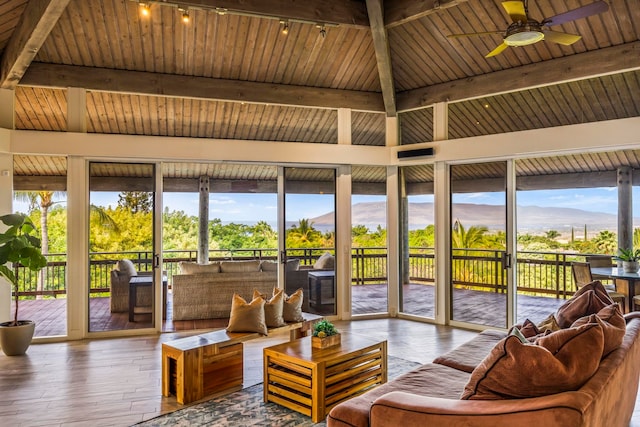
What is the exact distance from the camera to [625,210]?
26.4 feet

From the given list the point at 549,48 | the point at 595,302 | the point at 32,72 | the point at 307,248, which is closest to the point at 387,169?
the point at 307,248

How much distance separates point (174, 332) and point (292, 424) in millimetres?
3346

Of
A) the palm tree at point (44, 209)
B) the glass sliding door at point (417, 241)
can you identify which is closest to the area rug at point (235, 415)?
the palm tree at point (44, 209)

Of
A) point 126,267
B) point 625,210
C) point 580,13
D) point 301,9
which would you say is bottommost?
point 126,267

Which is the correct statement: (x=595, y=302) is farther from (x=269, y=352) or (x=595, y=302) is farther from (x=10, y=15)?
(x=10, y=15)

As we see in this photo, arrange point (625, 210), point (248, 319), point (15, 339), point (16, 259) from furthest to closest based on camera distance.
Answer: point (625, 210)
point (15, 339)
point (16, 259)
point (248, 319)

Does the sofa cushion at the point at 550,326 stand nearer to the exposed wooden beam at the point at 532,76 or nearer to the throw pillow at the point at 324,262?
the exposed wooden beam at the point at 532,76

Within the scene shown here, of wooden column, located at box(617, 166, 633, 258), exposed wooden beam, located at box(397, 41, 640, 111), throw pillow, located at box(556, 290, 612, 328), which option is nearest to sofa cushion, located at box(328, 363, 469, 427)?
throw pillow, located at box(556, 290, 612, 328)

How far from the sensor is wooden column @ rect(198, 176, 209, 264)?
1042cm

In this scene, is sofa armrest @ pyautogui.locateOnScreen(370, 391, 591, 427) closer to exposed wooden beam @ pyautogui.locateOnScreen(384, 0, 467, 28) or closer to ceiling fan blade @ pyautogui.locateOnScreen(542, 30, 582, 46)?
ceiling fan blade @ pyautogui.locateOnScreen(542, 30, 582, 46)

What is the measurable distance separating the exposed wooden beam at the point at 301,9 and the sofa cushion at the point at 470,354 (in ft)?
13.2

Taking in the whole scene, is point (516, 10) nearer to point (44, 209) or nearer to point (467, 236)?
point (467, 236)

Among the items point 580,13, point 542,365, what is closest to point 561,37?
point 580,13

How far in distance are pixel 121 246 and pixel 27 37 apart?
2708 mm
